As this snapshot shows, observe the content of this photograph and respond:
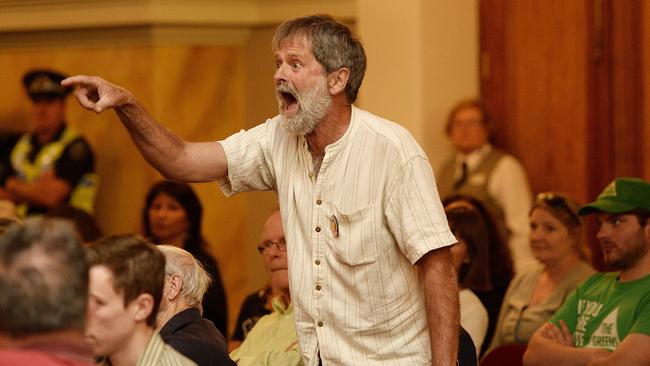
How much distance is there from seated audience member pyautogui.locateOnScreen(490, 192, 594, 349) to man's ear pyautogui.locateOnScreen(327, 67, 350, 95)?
7.43 feet

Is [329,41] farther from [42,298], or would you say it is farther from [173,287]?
[42,298]

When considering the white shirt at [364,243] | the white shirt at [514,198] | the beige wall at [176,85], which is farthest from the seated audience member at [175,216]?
the white shirt at [364,243]

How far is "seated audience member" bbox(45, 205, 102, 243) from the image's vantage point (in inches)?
217

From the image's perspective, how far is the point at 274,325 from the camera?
437 cm

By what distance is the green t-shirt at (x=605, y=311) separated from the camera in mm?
4391

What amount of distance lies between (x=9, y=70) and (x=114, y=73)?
77 centimetres

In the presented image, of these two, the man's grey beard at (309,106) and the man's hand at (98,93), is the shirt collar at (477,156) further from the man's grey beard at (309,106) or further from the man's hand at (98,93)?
the man's hand at (98,93)

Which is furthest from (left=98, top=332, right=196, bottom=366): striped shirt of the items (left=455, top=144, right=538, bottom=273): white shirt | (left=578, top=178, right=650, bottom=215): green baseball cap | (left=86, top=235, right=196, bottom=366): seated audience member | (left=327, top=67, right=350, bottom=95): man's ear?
(left=455, top=144, right=538, bottom=273): white shirt

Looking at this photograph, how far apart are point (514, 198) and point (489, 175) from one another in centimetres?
17

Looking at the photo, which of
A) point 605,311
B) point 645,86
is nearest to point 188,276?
point 605,311

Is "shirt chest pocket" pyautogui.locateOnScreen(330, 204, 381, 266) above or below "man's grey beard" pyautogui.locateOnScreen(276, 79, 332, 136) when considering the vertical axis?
below

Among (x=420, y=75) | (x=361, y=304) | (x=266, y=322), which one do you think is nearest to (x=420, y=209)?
(x=361, y=304)

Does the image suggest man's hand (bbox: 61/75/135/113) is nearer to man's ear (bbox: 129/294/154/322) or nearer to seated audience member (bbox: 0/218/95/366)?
man's ear (bbox: 129/294/154/322)

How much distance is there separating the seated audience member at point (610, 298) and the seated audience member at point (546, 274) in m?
0.39
